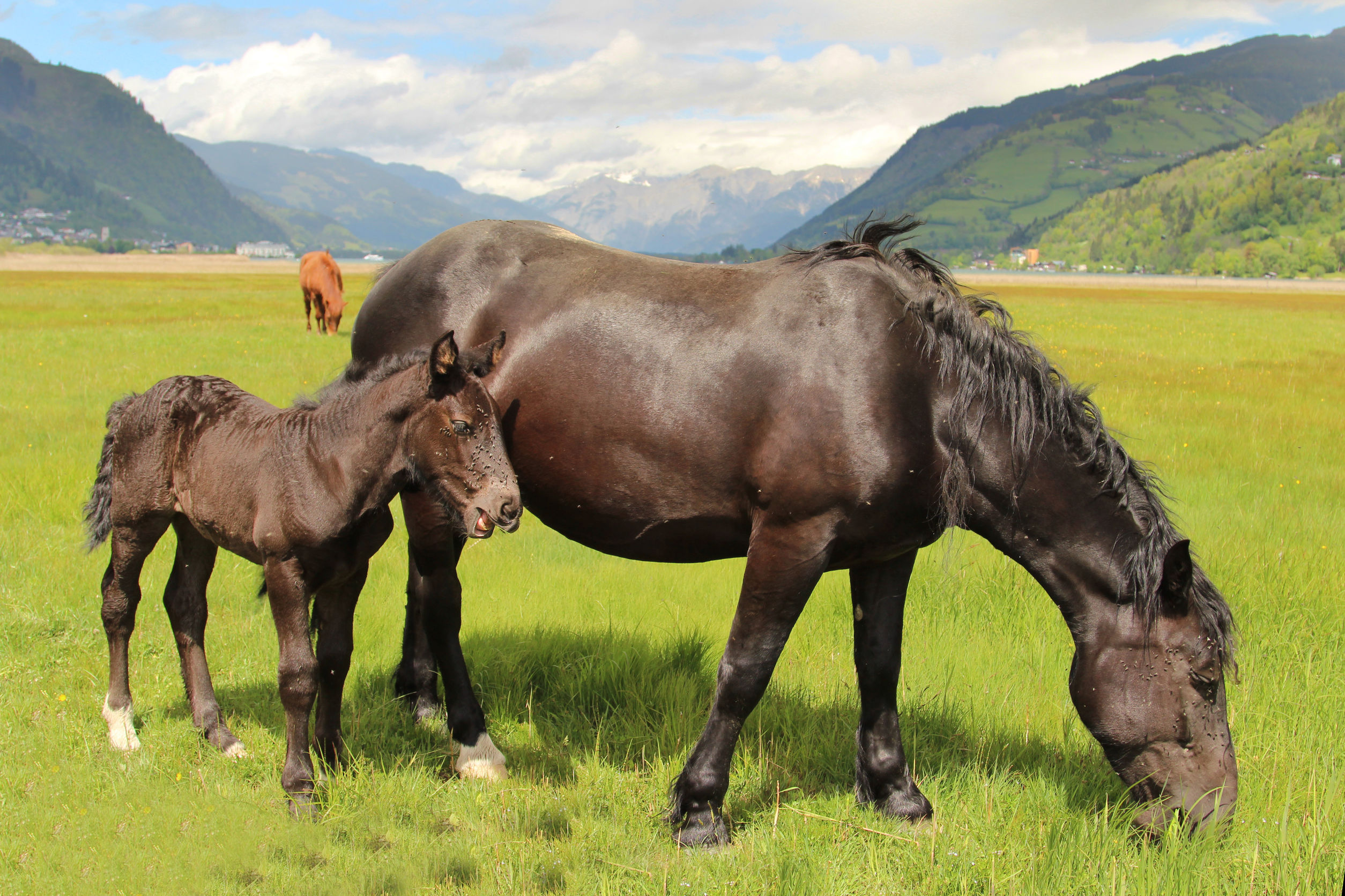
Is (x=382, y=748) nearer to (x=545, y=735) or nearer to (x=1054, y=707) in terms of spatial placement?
(x=545, y=735)

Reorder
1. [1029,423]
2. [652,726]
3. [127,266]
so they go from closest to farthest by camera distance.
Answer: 1. [1029,423]
2. [652,726]
3. [127,266]

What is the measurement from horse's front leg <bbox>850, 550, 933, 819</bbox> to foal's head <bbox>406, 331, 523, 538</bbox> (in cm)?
173

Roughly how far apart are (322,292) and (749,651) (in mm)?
23668

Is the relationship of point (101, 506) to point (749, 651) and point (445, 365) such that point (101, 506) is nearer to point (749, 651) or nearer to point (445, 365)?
point (445, 365)

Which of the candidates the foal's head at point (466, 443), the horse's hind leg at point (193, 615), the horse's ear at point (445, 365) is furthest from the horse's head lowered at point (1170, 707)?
the horse's hind leg at point (193, 615)

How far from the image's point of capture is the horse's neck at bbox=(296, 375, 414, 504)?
12.6 ft

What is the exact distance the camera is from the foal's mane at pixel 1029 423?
3.57m

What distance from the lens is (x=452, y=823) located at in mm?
3920

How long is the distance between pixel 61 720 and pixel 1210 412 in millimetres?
15389

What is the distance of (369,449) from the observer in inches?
153

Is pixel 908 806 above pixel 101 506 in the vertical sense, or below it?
below

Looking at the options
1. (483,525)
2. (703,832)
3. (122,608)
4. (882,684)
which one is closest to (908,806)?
(882,684)

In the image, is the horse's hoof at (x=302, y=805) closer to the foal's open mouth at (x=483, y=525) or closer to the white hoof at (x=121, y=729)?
the white hoof at (x=121, y=729)

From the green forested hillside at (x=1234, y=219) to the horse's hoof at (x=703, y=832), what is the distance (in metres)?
161
